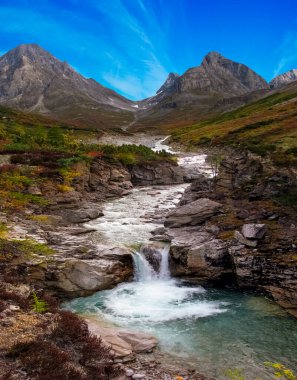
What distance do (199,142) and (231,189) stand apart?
2415 inches

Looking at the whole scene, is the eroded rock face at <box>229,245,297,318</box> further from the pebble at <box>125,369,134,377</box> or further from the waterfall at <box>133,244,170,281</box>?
the pebble at <box>125,369,134,377</box>

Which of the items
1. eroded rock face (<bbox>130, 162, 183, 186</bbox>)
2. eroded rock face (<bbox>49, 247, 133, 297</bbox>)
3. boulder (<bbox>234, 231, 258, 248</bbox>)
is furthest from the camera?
eroded rock face (<bbox>130, 162, 183, 186</bbox>)

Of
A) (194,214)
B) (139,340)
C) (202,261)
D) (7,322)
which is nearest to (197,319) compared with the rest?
(139,340)

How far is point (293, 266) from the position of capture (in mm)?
19188

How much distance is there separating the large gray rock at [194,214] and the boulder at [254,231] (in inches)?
226

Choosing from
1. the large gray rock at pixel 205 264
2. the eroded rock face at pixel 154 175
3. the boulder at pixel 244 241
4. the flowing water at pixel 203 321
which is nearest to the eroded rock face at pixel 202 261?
the large gray rock at pixel 205 264

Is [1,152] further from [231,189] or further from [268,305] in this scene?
[268,305]

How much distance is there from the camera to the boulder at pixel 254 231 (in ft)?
71.9

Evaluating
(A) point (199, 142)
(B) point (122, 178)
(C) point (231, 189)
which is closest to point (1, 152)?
(B) point (122, 178)

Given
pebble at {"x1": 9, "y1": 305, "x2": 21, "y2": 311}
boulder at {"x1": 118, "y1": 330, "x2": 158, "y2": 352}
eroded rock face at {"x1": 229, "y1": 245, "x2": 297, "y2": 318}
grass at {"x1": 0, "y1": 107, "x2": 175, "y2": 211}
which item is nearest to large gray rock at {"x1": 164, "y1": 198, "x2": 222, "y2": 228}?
eroded rock face at {"x1": 229, "y1": 245, "x2": 297, "y2": 318}

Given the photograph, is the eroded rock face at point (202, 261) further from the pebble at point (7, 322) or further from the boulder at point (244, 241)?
the pebble at point (7, 322)

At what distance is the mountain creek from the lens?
13945 mm

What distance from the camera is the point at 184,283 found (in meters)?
21.7

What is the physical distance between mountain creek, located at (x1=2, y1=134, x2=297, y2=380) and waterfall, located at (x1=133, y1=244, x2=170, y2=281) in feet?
0.23
